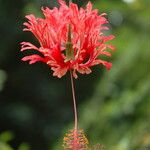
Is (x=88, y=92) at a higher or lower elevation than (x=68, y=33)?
higher

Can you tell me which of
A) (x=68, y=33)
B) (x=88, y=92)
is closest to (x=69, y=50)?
(x=68, y=33)

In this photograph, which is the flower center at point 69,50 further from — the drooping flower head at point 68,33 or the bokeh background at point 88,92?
the bokeh background at point 88,92

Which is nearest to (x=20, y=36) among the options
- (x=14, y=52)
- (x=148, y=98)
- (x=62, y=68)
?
(x=14, y=52)

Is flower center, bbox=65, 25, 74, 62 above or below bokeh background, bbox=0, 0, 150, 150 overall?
below

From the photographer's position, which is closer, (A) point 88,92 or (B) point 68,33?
(B) point 68,33

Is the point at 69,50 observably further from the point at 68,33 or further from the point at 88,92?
the point at 88,92

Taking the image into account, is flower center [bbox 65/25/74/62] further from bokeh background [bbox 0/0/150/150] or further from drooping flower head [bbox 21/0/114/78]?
bokeh background [bbox 0/0/150/150]

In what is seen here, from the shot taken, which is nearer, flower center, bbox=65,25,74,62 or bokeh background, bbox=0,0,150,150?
flower center, bbox=65,25,74,62

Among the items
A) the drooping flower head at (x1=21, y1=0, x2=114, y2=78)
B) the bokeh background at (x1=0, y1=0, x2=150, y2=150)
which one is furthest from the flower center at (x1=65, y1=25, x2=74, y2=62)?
the bokeh background at (x1=0, y1=0, x2=150, y2=150)

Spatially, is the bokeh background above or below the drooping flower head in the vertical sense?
above
